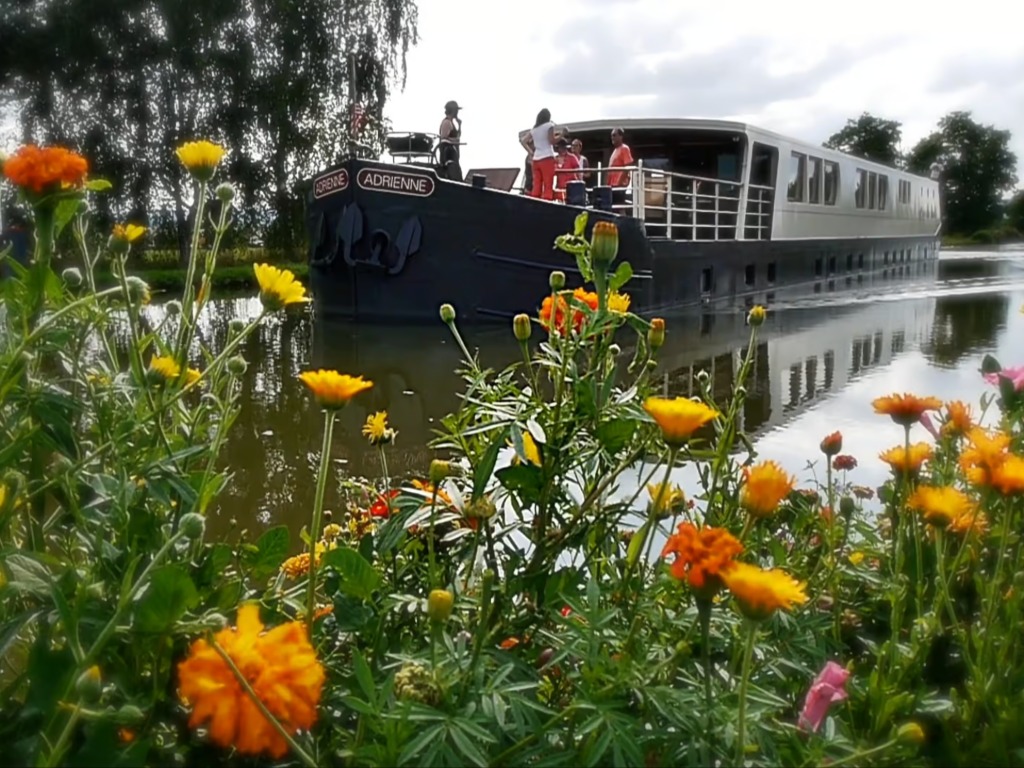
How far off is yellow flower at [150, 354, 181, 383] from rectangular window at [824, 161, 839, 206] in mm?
16665

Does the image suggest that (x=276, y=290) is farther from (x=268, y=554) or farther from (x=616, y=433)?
(x=616, y=433)

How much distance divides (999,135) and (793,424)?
7966cm

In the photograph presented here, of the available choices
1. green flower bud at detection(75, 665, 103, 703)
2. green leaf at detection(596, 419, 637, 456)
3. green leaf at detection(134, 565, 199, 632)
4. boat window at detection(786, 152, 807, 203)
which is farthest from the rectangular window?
green flower bud at detection(75, 665, 103, 703)

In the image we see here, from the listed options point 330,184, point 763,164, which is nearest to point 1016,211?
point 763,164

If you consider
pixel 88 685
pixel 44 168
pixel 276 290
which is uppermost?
→ pixel 44 168

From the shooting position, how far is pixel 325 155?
19094mm

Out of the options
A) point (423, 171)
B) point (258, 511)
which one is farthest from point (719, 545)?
point (423, 171)

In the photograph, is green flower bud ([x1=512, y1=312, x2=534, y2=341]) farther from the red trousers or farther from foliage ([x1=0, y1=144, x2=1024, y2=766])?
the red trousers

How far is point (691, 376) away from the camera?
6812mm

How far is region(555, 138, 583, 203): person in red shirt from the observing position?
414 inches

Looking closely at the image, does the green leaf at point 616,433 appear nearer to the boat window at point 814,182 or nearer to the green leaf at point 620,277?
the green leaf at point 620,277

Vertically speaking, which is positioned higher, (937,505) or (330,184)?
(330,184)

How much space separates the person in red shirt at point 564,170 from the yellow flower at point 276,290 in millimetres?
9364

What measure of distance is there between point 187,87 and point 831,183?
11.1 m
